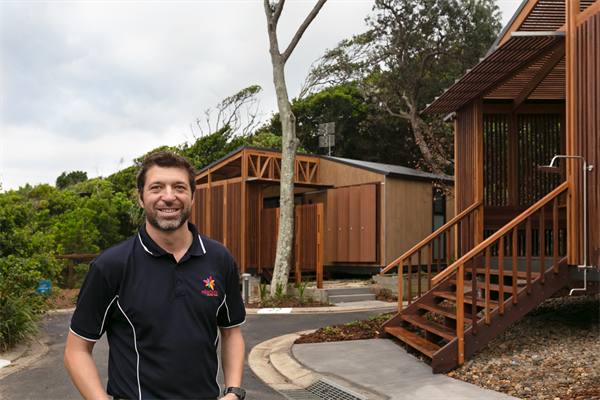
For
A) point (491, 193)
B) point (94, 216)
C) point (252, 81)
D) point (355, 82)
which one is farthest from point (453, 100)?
point (252, 81)

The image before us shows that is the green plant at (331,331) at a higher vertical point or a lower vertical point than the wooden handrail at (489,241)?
lower

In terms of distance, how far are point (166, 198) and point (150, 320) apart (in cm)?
50

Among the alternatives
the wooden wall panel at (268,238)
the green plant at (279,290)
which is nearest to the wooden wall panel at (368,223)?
the wooden wall panel at (268,238)

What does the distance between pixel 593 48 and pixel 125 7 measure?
1007 cm

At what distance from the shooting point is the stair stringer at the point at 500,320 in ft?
19.1

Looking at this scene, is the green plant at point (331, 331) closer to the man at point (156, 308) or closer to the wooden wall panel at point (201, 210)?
the man at point (156, 308)

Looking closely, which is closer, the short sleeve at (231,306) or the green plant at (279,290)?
the short sleeve at (231,306)

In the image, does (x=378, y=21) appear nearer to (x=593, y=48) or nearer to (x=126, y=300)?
(x=593, y=48)

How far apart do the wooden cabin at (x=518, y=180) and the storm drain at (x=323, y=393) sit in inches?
45.6

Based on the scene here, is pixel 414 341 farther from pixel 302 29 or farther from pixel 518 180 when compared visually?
pixel 302 29

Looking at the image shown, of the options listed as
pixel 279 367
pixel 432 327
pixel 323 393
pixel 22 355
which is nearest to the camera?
pixel 323 393

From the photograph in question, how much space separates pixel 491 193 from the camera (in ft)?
30.8

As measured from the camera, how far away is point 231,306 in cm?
237

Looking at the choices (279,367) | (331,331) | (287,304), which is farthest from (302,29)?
(279,367)
